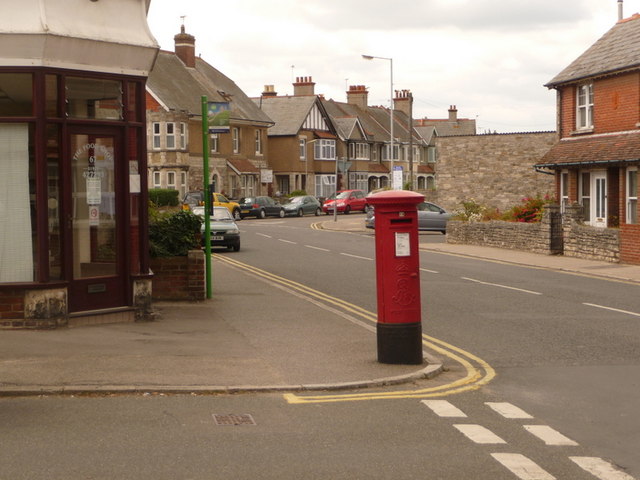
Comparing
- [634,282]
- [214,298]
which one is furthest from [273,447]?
[634,282]

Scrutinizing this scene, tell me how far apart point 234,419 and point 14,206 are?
224 inches

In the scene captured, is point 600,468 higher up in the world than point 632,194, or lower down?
lower down

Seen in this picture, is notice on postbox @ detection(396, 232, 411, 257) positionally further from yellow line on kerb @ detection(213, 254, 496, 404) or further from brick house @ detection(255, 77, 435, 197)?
brick house @ detection(255, 77, 435, 197)

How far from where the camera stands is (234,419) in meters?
8.01

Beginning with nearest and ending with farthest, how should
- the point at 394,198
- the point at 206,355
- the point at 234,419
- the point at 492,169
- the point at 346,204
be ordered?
the point at 234,419 < the point at 394,198 < the point at 206,355 < the point at 492,169 < the point at 346,204

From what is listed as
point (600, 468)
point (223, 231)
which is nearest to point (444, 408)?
point (600, 468)

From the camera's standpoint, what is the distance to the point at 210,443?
7168 millimetres

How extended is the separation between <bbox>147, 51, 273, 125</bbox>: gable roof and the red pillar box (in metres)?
52.6

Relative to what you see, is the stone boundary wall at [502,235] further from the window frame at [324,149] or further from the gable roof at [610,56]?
the window frame at [324,149]

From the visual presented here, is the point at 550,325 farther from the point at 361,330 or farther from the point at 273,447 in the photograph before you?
the point at 273,447

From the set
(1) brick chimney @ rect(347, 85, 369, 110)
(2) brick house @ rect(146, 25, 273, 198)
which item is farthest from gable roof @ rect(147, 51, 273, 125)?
(1) brick chimney @ rect(347, 85, 369, 110)

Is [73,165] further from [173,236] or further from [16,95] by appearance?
[173,236]

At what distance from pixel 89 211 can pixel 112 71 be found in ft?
6.39

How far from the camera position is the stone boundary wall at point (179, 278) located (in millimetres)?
16000
